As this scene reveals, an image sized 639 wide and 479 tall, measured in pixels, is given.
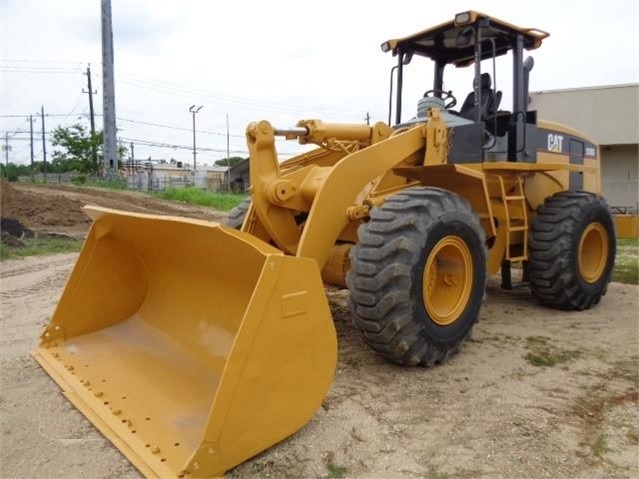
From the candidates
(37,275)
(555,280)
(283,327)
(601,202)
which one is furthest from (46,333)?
(601,202)

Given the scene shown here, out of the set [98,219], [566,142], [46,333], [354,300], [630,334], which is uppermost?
[566,142]

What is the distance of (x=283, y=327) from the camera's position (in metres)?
2.63

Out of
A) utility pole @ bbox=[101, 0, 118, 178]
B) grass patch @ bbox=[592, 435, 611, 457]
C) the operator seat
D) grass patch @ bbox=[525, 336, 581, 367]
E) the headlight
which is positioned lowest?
grass patch @ bbox=[592, 435, 611, 457]

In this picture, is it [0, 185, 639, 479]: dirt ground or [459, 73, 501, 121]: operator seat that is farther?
[459, 73, 501, 121]: operator seat

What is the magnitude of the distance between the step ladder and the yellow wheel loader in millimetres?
21

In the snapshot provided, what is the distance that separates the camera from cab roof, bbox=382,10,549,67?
5.04 metres

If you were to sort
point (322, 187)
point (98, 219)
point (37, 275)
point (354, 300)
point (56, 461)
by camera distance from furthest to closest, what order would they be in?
1. point (37, 275)
2. point (98, 219)
3. point (322, 187)
4. point (354, 300)
5. point (56, 461)

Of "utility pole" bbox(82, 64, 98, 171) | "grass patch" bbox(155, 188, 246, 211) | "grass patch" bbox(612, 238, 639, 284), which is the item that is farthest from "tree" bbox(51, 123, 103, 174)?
"grass patch" bbox(612, 238, 639, 284)

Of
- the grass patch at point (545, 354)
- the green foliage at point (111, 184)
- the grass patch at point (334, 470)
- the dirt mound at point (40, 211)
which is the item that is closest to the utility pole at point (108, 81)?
the green foliage at point (111, 184)

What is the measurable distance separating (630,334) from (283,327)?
3.81m

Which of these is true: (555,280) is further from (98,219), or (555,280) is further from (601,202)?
(98,219)

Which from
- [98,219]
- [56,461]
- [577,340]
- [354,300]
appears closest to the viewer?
[56,461]

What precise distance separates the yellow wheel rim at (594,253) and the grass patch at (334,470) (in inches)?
169

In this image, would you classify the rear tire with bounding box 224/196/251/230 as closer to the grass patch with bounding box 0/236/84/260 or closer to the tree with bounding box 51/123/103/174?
the grass patch with bounding box 0/236/84/260
